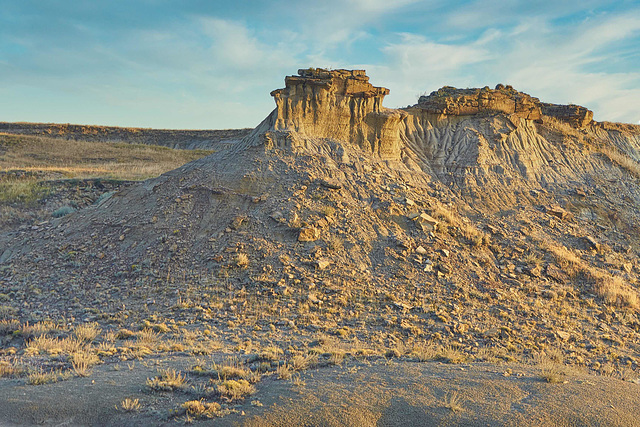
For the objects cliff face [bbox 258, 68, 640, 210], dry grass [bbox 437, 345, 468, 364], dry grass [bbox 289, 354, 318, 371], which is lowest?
dry grass [bbox 437, 345, 468, 364]

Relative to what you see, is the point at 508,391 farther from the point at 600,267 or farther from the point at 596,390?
the point at 600,267

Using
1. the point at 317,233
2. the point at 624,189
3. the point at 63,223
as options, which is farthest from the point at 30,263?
the point at 624,189

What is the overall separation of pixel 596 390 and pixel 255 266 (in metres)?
7.76

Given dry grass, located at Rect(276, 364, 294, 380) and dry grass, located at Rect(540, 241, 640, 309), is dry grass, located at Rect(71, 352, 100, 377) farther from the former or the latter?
dry grass, located at Rect(540, 241, 640, 309)

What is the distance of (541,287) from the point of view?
1290cm

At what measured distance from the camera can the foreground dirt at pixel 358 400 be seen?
17.2 ft

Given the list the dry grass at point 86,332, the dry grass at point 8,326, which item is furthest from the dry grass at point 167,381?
the dry grass at point 8,326

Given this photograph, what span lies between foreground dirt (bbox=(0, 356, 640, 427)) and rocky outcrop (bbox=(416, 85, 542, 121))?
14508 millimetres

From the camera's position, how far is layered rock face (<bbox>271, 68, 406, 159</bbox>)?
1602 cm

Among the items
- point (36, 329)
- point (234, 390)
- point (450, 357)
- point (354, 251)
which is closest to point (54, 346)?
point (36, 329)

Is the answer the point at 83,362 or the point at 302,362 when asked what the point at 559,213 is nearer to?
the point at 302,362

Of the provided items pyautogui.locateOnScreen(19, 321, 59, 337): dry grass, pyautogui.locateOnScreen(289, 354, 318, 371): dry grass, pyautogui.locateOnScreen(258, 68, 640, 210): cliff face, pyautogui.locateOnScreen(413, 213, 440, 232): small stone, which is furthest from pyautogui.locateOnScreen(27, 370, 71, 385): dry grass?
pyautogui.locateOnScreen(258, 68, 640, 210): cliff face

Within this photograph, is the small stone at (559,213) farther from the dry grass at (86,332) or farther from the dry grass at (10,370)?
the dry grass at (10,370)

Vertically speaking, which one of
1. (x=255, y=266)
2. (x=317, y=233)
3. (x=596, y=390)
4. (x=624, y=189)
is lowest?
(x=596, y=390)
